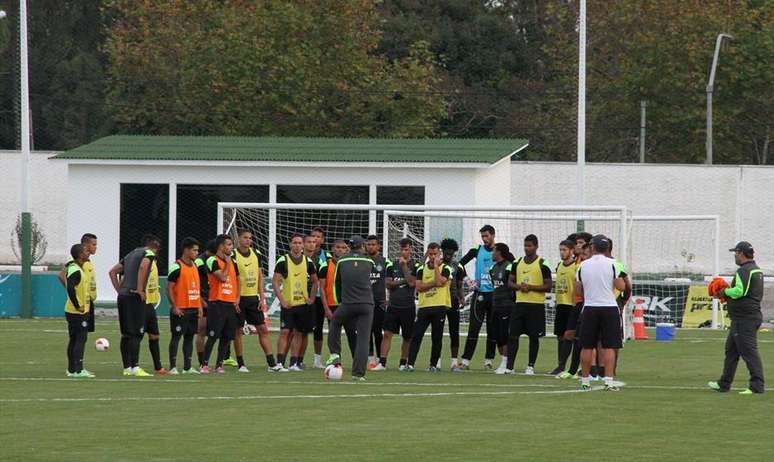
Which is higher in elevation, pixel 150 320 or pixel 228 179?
pixel 228 179

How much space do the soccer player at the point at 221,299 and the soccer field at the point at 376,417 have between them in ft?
1.52

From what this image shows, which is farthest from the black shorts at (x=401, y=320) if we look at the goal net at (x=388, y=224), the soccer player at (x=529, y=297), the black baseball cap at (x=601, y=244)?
the goal net at (x=388, y=224)

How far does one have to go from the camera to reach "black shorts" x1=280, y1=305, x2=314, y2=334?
22.5 m

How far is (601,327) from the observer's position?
18.9 meters

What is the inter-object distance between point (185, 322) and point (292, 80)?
32321 millimetres

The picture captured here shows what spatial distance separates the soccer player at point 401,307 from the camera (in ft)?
74.7

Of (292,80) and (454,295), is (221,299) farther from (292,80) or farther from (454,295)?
(292,80)

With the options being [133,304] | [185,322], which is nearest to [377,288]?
[185,322]

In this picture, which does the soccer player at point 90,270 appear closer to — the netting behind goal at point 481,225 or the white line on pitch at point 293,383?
the white line on pitch at point 293,383

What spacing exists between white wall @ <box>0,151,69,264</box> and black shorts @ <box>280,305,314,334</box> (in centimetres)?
2564

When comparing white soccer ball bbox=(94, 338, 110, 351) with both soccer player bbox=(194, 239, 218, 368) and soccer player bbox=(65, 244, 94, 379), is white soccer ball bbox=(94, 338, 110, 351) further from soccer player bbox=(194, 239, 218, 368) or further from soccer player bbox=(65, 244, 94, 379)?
soccer player bbox=(65, 244, 94, 379)

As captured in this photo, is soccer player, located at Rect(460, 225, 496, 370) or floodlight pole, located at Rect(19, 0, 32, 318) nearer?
soccer player, located at Rect(460, 225, 496, 370)

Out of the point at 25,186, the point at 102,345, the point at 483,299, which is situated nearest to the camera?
the point at 483,299

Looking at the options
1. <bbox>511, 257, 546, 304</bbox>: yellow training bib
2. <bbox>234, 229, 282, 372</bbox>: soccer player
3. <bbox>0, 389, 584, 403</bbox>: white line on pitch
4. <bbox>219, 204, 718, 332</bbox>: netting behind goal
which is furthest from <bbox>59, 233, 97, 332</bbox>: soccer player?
<bbox>219, 204, 718, 332</bbox>: netting behind goal
